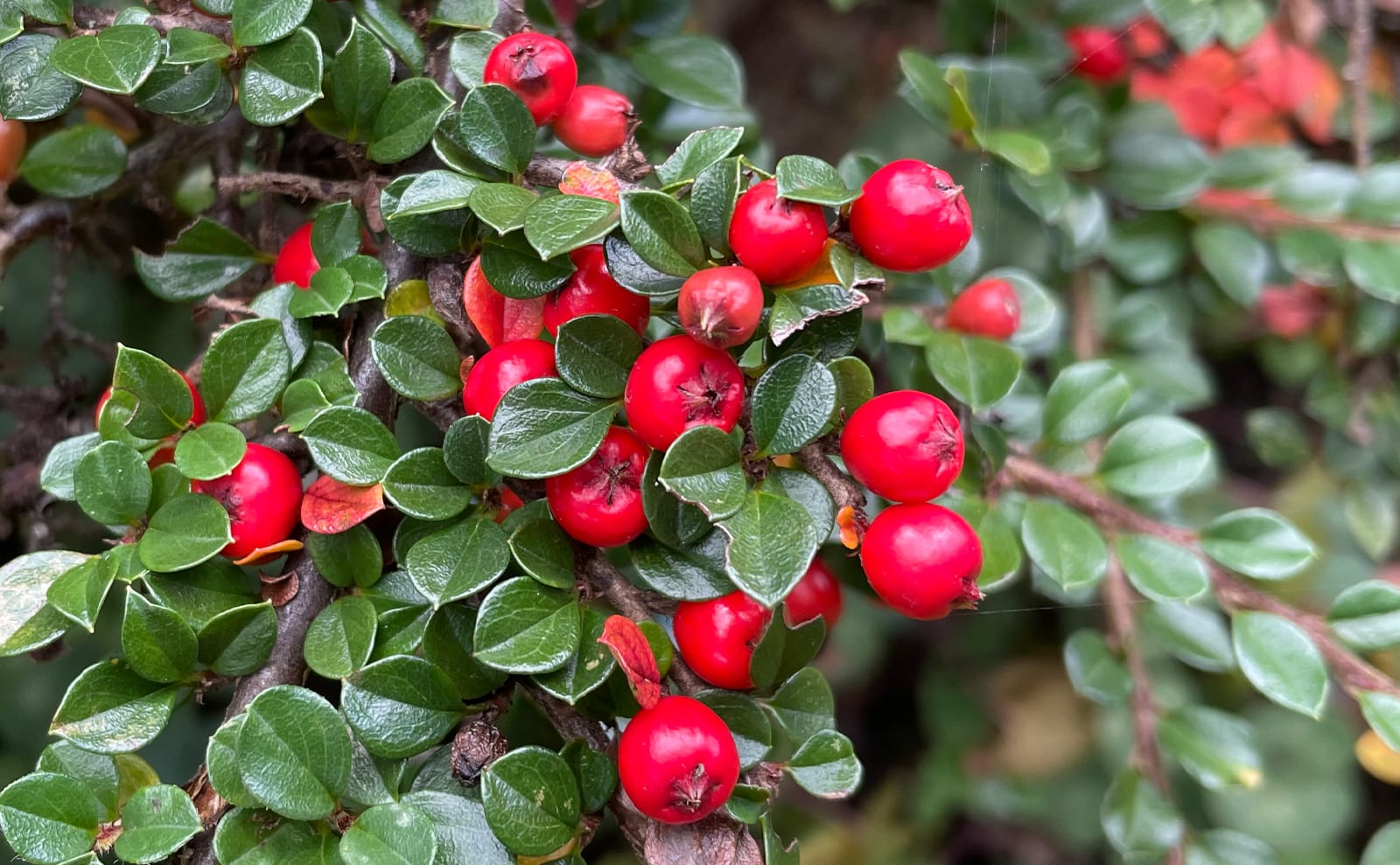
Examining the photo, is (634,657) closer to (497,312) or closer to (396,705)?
(396,705)

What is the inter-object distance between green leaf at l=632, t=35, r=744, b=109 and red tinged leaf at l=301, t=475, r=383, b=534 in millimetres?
632

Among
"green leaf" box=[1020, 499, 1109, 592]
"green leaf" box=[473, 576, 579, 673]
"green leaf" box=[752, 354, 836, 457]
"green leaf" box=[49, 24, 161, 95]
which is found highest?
"green leaf" box=[49, 24, 161, 95]

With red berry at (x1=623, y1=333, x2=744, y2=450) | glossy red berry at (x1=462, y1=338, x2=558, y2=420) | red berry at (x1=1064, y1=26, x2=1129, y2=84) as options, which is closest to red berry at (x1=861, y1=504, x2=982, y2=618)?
red berry at (x1=623, y1=333, x2=744, y2=450)

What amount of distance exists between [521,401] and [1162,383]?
1.14 m

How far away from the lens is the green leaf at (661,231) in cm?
63

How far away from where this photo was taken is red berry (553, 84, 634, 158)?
81 cm

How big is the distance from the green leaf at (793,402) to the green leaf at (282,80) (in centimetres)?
39

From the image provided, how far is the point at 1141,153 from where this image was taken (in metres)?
1.41

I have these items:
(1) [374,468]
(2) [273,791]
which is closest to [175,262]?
(1) [374,468]

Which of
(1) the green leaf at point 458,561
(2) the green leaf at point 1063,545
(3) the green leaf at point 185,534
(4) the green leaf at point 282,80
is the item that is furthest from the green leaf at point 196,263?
(2) the green leaf at point 1063,545

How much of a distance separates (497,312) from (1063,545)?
61 cm

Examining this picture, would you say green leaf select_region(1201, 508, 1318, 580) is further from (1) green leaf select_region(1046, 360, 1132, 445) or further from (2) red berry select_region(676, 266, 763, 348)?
(2) red berry select_region(676, 266, 763, 348)

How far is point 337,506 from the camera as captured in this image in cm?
72

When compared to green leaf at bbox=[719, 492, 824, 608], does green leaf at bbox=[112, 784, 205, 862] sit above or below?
below
